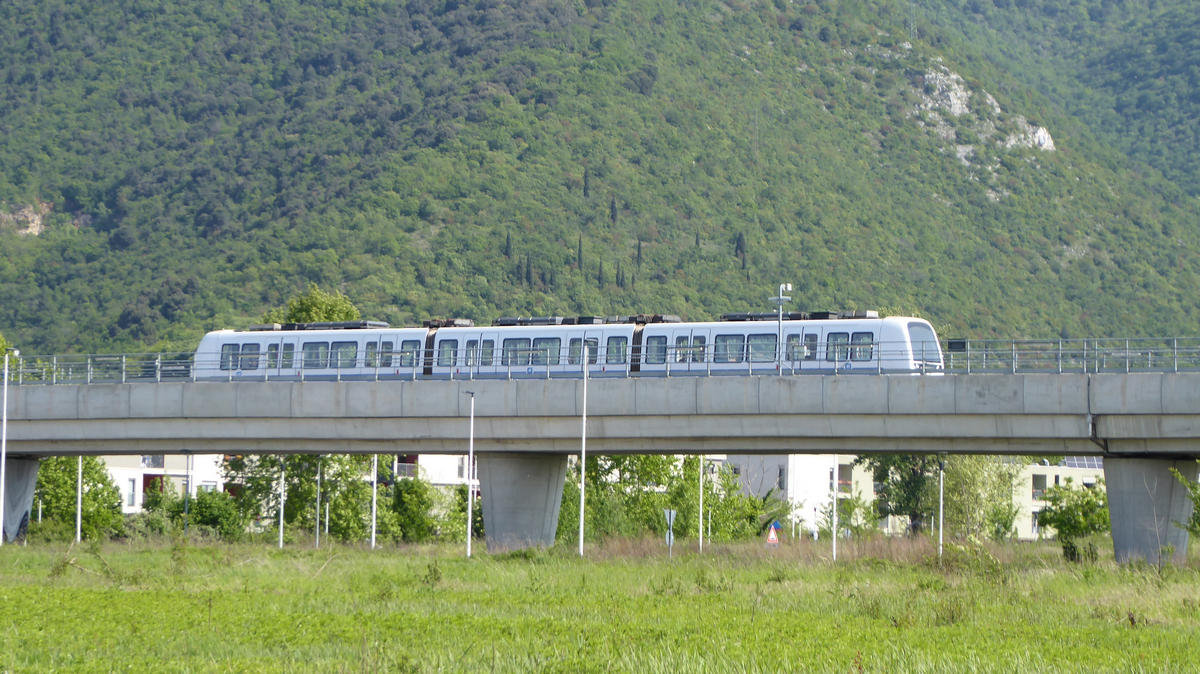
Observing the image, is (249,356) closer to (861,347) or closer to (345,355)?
(345,355)

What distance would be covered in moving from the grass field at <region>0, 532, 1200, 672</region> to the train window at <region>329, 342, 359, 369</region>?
1065cm

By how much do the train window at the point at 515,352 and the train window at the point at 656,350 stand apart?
4.26 meters

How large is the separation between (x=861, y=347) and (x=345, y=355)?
18.2 meters

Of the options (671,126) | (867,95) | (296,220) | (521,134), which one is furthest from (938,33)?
(296,220)

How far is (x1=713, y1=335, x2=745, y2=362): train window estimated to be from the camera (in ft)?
159

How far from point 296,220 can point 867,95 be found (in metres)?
68.3

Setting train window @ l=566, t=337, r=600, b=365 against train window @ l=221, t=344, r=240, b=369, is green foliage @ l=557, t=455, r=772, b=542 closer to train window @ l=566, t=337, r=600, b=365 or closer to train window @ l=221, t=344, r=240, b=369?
train window @ l=566, t=337, r=600, b=365

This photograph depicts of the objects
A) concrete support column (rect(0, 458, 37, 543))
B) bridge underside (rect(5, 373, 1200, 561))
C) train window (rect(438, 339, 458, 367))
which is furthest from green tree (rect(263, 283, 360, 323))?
bridge underside (rect(5, 373, 1200, 561))

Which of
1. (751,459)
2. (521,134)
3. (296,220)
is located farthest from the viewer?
(521,134)

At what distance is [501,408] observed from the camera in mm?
45844

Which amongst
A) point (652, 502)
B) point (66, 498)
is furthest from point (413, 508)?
point (66, 498)

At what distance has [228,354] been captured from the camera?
54562 millimetres

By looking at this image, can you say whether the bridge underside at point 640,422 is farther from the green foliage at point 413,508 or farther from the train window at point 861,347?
the green foliage at point 413,508

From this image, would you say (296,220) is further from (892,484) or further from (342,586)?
(342,586)
